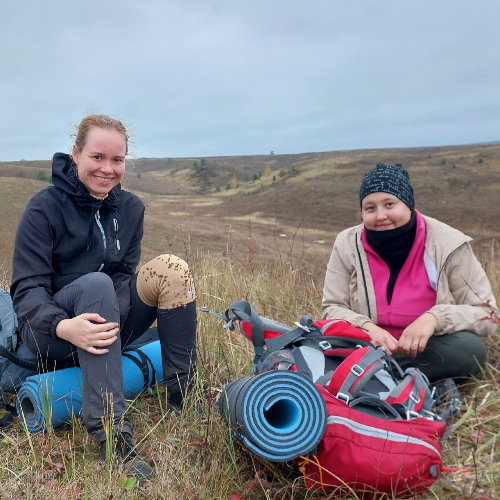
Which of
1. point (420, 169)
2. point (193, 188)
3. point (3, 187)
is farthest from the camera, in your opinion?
point (420, 169)

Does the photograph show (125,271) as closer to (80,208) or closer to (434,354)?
(80,208)

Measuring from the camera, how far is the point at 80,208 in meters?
2.27

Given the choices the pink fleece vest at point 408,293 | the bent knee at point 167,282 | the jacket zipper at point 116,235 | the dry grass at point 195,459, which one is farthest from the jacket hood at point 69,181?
the pink fleece vest at point 408,293

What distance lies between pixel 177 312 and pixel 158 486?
2.62 feet

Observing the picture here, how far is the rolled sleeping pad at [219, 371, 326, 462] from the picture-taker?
4.99ft

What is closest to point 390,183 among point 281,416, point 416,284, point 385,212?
point 385,212

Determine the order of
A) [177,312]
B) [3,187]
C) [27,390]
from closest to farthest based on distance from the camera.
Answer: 1. [27,390]
2. [177,312]
3. [3,187]

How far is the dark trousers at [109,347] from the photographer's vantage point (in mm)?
1890

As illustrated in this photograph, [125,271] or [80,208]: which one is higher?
[80,208]

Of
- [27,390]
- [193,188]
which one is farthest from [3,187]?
[193,188]

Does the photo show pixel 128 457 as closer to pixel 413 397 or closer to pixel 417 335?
pixel 413 397

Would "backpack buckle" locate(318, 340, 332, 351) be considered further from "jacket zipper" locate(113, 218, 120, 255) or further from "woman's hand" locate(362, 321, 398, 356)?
"jacket zipper" locate(113, 218, 120, 255)

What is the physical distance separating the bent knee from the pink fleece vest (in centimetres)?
107

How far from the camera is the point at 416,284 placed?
2.58 m
